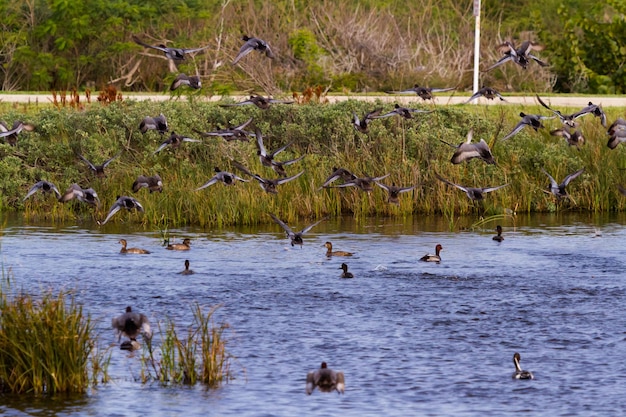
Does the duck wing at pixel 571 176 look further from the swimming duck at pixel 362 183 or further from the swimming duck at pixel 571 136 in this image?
the swimming duck at pixel 362 183

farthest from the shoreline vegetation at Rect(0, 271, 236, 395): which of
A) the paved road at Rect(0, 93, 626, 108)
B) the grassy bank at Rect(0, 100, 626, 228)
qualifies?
the paved road at Rect(0, 93, 626, 108)

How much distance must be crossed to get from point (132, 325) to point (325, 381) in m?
2.50

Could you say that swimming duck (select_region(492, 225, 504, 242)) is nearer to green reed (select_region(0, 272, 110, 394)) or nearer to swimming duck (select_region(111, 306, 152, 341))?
swimming duck (select_region(111, 306, 152, 341))

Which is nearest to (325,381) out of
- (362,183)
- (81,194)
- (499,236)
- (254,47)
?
(499,236)

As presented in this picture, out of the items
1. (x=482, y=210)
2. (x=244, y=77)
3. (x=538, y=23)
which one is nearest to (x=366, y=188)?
(x=482, y=210)

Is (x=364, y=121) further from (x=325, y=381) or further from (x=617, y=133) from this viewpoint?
(x=325, y=381)

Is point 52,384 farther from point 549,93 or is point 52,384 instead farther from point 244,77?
point 549,93

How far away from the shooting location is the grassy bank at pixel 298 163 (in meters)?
25.5

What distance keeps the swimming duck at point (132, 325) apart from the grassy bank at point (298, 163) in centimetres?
1031

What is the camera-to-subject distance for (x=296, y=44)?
39469 mm

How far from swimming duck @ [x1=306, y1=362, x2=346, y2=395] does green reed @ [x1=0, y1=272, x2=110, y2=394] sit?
7.03ft

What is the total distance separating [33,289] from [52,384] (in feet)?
17.7

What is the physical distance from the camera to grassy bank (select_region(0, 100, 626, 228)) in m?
25.5

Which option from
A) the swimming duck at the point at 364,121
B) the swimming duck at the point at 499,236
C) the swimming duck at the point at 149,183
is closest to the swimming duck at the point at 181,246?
the swimming duck at the point at 149,183
